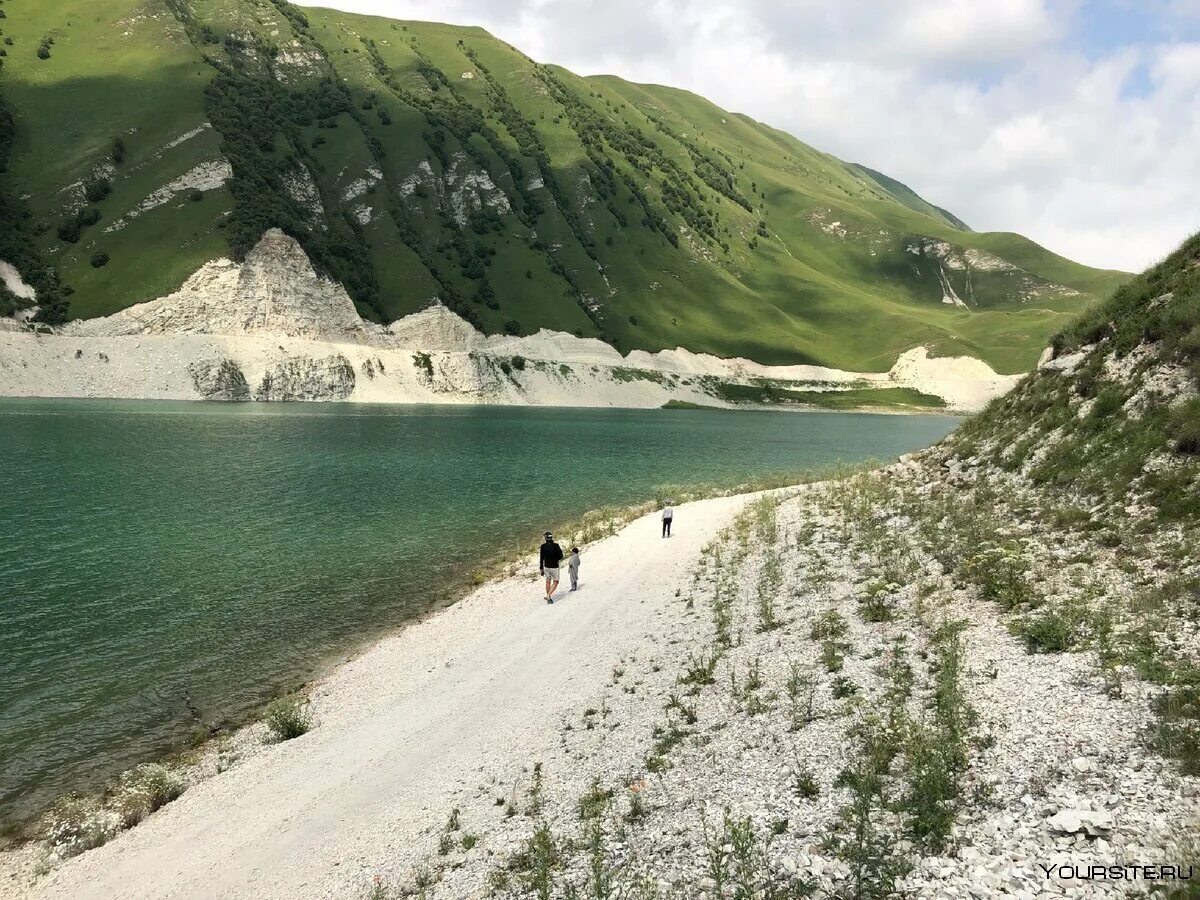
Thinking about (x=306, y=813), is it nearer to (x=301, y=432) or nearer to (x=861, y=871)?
(x=861, y=871)

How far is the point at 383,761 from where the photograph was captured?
46.2ft

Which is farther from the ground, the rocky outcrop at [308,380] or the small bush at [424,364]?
the small bush at [424,364]

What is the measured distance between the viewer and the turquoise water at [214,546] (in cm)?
1764

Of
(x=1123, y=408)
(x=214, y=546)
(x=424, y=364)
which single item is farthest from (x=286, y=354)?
(x=1123, y=408)

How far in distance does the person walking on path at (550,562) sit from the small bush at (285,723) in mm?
10343

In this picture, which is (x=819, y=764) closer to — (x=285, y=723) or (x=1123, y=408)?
(x=285, y=723)

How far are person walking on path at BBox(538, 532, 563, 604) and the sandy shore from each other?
1142 mm

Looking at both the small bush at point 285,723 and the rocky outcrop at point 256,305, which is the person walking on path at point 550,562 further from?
the rocky outcrop at point 256,305

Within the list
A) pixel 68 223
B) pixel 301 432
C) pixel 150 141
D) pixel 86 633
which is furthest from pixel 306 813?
pixel 150 141

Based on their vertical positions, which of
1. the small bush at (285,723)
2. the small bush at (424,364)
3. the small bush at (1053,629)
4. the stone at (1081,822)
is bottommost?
the small bush at (285,723)

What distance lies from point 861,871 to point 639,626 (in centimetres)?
1377

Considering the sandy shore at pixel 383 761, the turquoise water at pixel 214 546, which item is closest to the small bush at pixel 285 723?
the sandy shore at pixel 383 761

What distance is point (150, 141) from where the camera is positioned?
163125mm

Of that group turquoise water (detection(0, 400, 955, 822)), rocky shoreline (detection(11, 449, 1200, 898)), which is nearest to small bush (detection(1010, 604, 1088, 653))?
rocky shoreline (detection(11, 449, 1200, 898))
